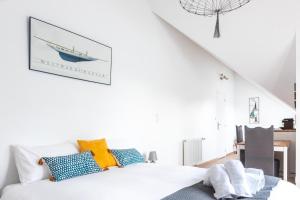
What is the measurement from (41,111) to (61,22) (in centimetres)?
101

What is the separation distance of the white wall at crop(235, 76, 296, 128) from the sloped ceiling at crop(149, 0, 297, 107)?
229 cm

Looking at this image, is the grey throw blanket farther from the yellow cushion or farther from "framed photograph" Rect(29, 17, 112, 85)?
"framed photograph" Rect(29, 17, 112, 85)

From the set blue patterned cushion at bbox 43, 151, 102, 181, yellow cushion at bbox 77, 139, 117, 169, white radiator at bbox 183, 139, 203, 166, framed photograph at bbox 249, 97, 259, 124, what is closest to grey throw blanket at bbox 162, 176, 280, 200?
blue patterned cushion at bbox 43, 151, 102, 181

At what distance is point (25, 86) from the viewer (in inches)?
99.0

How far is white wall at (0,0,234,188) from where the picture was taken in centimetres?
243

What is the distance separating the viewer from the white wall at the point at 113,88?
7.98 ft

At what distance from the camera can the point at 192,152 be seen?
17.3 ft

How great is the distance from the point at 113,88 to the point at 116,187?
179cm

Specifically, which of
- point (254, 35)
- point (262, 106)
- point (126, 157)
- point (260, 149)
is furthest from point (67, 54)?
point (262, 106)

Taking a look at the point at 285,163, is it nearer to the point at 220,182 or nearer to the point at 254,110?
the point at 220,182

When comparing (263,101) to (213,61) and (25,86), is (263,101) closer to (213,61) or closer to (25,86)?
(213,61)

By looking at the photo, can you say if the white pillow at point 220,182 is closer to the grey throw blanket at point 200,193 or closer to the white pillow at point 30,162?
the grey throw blanket at point 200,193

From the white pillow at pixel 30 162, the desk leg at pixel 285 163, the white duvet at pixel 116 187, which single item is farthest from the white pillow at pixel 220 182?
the desk leg at pixel 285 163

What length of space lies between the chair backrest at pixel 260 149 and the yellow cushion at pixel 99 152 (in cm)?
208
